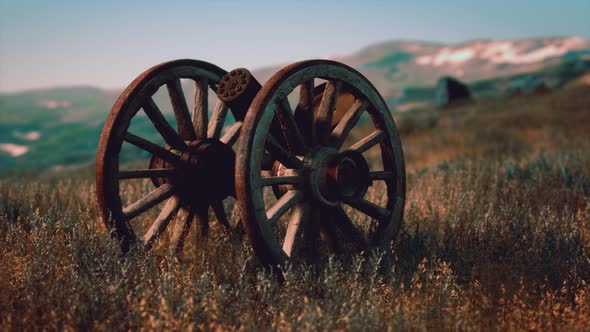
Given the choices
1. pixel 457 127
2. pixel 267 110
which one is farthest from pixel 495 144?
pixel 267 110

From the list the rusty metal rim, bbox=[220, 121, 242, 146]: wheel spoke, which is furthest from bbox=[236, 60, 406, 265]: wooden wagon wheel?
the rusty metal rim

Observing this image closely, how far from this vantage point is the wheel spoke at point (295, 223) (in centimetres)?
311

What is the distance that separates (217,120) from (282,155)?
1.08 m

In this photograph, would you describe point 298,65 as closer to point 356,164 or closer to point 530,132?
point 356,164

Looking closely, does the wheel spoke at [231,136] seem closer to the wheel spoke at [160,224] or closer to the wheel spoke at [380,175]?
the wheel spoke at [160,224]

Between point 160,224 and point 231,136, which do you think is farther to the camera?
point 231,136

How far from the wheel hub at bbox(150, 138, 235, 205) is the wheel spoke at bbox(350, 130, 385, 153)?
0.97 metres

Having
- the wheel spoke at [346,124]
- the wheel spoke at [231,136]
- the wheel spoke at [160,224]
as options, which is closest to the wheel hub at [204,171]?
the wheel spoke at [160,224]

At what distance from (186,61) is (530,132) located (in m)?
11.8

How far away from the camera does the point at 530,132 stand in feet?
42.8

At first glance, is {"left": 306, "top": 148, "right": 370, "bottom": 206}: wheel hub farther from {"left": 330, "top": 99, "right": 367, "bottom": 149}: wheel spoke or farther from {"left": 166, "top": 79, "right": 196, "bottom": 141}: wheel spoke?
{"left": 166, "top": 79, "right": 196, "bottom": 141}: wheel spoke

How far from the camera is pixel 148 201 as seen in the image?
3492mm

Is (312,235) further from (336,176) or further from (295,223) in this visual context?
(336,176)

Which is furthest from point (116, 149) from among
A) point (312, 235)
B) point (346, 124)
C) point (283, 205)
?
point (346, 124)
